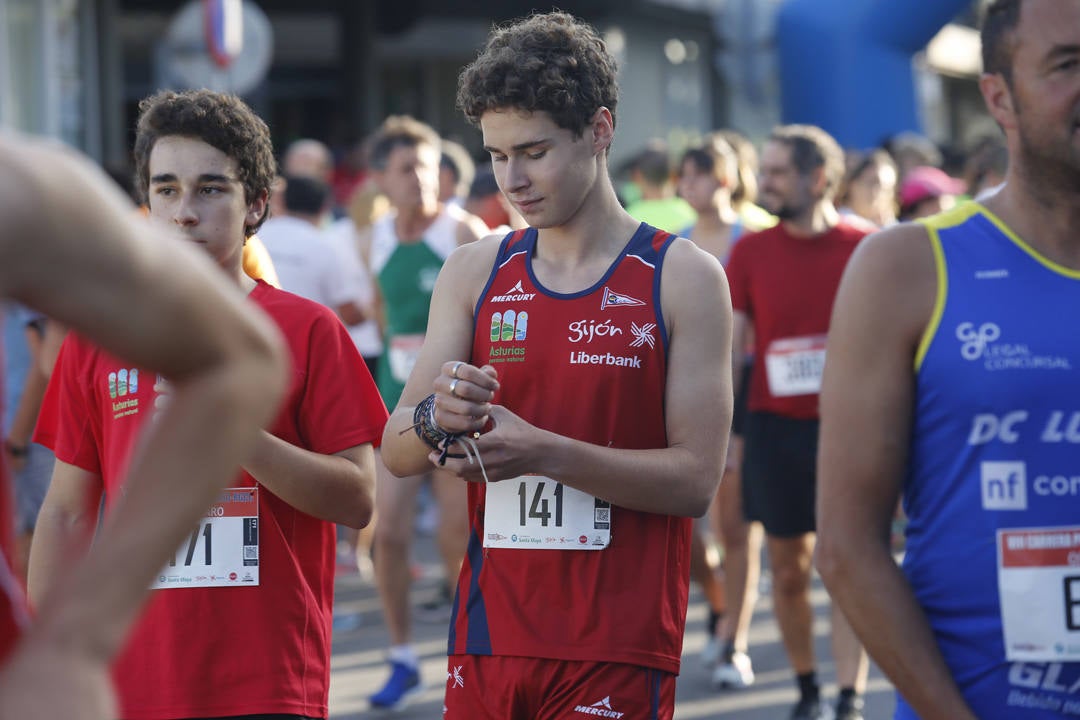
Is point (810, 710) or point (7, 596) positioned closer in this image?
point (7, 596)

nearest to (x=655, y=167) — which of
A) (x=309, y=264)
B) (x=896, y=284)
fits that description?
(x=309, y=264)

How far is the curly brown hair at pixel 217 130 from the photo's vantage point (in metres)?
3.35

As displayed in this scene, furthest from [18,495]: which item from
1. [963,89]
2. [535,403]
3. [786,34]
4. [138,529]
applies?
[963,89]

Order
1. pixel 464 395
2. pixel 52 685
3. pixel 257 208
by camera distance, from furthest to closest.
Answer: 1. pixel 257 208
2. pixel 464 395
3. pixel 52 685

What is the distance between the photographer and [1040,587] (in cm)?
231

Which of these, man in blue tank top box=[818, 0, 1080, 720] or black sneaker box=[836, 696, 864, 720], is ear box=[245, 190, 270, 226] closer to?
man in blue tank top box=[818, 0, 1080, 720]

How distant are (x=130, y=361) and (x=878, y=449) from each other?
125 cm

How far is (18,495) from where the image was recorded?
6.00 m

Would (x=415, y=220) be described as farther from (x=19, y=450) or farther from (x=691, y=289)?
(x=691, y=289)

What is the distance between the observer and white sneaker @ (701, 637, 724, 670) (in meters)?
7.09

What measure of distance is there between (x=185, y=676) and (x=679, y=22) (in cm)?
2304

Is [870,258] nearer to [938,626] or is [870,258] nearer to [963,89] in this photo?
[938,626]

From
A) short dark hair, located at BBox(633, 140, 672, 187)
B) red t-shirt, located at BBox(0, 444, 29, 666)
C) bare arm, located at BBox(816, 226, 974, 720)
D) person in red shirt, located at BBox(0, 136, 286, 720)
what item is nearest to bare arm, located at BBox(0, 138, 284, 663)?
person in red shirt, located at BBox(0, 136, 286, 720)

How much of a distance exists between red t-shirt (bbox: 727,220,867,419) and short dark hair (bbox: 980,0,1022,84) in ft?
13.5
